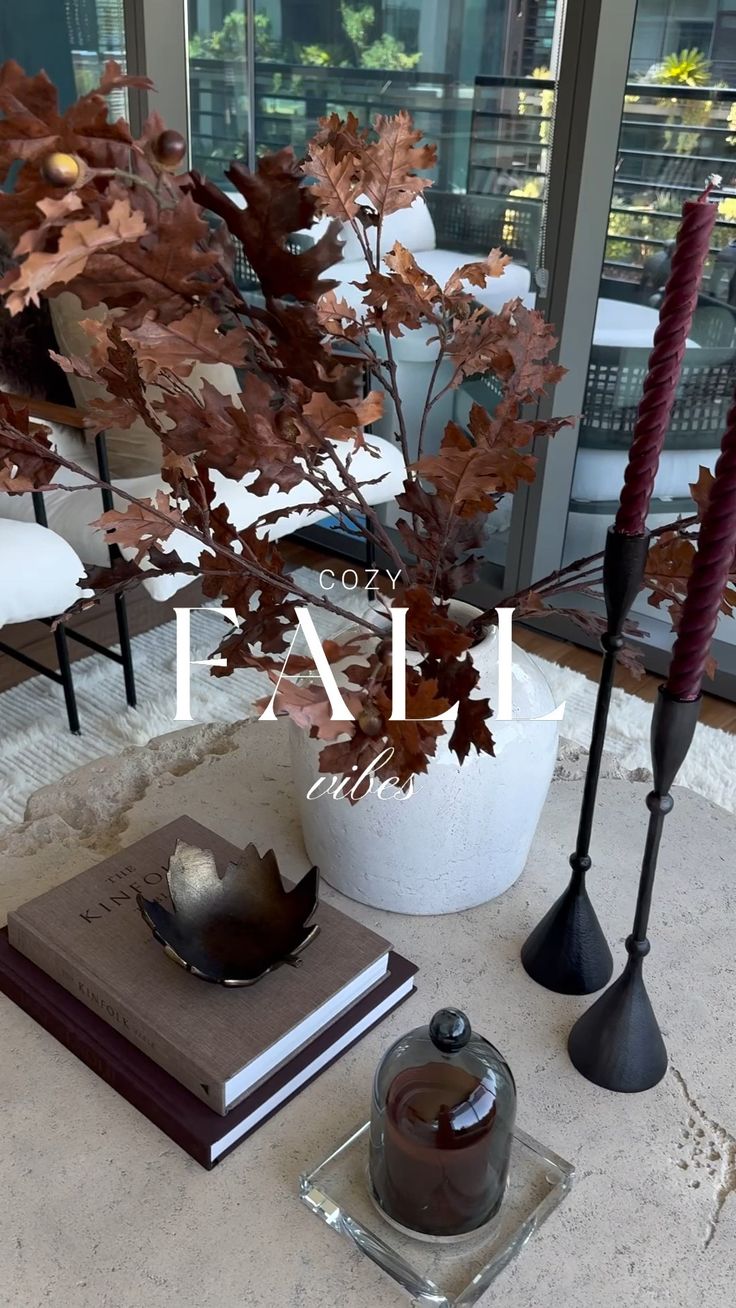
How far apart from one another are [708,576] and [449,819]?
0.35m

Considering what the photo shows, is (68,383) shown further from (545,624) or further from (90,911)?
(90,911)

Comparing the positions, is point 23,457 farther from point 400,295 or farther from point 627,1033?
point 627,1033

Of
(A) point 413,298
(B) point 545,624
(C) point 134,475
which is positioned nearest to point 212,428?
(A) point 413,298

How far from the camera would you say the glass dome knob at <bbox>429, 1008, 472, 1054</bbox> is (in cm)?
70

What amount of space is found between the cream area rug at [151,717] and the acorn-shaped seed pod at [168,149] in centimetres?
145

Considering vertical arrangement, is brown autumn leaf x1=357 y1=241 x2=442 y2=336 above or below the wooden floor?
above

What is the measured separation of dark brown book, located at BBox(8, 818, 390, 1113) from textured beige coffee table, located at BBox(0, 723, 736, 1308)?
0.05 metres

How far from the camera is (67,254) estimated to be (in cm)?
46

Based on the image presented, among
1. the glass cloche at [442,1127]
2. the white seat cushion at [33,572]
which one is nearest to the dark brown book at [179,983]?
the glass cloche at [442,1127]

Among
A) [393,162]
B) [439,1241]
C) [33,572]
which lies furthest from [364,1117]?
[33,572]

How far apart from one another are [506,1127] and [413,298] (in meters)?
0.58

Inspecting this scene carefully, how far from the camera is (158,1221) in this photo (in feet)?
2.47

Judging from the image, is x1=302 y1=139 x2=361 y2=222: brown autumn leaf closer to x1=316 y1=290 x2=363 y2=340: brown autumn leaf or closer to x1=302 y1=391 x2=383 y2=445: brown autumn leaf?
x1=316 y1=290 x2=363 y2=340: brown autumn leaf

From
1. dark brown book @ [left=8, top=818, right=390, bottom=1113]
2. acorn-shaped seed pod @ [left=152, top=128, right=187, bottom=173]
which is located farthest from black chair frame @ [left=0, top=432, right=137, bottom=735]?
acorn-shaped seed pod @ [left=152, top=128, right=187, bottom=173]
